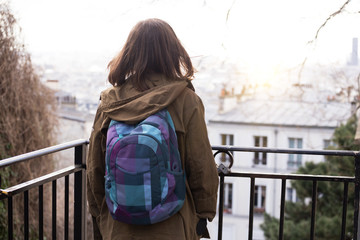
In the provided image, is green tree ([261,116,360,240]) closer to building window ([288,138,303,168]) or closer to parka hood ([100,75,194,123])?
parka hood ([100,75,194,123])

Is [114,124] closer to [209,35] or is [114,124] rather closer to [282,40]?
[209,35]

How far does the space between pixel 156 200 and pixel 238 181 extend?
2494 cm

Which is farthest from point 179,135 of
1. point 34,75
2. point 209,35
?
point 34,75

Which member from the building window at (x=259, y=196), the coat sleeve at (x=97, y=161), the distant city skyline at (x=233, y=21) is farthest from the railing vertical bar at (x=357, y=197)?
the building window at (x=259, y=196)

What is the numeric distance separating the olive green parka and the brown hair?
36mm

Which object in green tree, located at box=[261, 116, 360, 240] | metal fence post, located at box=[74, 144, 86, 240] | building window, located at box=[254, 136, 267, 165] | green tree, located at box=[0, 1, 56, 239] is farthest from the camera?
building window, located at box=[254, 136, 267, 165]

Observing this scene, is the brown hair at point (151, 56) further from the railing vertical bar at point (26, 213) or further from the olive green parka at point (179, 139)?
the railing vertical bar at point (26, 213)

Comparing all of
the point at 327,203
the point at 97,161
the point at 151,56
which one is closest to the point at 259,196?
the point at 327,203

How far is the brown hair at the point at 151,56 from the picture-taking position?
161 cm

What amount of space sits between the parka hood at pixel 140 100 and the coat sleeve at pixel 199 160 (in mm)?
113

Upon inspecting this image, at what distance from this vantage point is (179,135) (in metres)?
1.60

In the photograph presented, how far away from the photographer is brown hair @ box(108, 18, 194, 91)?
5.29 ft

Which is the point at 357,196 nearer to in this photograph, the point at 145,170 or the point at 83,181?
the point at 145,170

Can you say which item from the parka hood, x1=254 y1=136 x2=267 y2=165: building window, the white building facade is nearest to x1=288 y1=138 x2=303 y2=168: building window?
the white building facade
